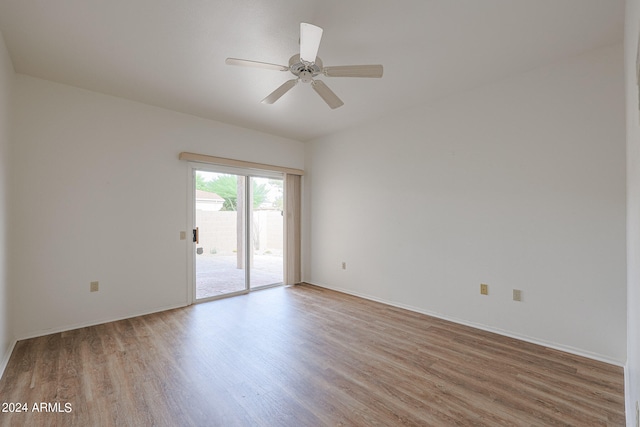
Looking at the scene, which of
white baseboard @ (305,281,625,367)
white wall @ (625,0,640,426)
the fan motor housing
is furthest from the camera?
white baseboard @ (305,281,625,367)

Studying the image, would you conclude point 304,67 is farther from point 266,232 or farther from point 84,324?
point 84,324

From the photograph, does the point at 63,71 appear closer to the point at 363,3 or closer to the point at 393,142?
the point at 363,3

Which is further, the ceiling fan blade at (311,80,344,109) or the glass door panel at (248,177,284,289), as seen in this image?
the glass door panel at (248,177,284,289)

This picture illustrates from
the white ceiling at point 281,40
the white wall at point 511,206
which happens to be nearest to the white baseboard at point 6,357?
the white ceiling at point 281,40

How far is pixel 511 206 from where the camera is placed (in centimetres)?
285

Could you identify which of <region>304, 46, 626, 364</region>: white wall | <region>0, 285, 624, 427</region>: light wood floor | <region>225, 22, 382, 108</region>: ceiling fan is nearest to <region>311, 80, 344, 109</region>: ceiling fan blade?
<region>225, 22, 382, 108</region>: ceiling fan

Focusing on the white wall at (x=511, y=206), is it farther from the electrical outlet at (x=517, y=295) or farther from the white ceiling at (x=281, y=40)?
the white ceiling at (x=281, y=40)

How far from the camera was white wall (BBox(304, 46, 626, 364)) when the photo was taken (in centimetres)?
238

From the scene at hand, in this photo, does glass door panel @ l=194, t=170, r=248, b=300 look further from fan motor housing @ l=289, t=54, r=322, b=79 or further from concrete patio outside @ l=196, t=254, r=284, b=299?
fan motor housing @ l=289, t=54, r=322, b=79

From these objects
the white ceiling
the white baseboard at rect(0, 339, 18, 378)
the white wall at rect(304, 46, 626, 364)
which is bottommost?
the white baseboard at rect(0, 339, 18, 378)

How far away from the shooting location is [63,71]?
2703mm

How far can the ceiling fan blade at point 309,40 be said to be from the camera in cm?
167

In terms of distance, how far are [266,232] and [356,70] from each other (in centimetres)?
335

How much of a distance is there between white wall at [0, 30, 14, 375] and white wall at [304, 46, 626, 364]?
3.73m
